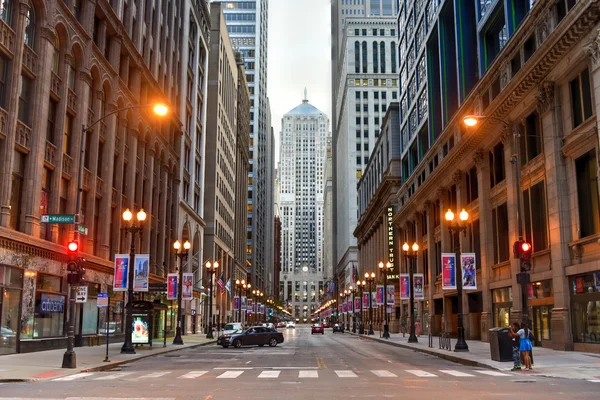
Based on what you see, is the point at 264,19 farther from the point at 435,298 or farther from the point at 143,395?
the point at 143,395

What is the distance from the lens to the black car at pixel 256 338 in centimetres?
4304

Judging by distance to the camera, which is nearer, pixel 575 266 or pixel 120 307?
pixel 575 266

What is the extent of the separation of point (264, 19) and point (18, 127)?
540 ft

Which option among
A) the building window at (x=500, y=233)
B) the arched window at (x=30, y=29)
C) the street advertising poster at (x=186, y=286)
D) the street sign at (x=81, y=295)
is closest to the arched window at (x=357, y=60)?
the building window at (x=500, y=233)

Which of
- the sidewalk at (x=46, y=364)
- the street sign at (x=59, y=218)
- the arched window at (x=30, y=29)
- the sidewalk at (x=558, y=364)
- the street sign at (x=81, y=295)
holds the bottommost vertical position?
the sidewalk at (x=46, y=364)

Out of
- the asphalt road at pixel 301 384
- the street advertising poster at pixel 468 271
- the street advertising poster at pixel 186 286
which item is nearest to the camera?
the asphalt road at pixel 301 384

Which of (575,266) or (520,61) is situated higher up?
(520,61)

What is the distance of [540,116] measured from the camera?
34.9 meters

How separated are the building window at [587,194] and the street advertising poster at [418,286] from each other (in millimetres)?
18094

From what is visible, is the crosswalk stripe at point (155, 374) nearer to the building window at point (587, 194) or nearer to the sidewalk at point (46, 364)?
the sidewalk at point (46, 364)

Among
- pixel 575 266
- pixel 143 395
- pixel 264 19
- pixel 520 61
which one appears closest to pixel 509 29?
pixel 520 61

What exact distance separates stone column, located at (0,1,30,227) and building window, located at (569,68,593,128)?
2762cm

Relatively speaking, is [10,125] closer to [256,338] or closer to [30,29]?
[30,29]

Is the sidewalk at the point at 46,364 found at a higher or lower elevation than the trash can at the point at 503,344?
lower
